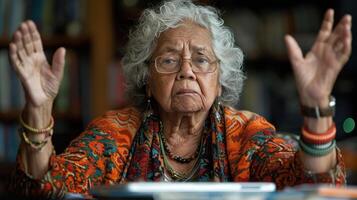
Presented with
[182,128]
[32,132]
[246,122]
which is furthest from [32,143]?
A: [246,122]

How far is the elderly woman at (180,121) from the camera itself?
1894 millimetres

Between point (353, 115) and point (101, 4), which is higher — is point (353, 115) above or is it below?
below

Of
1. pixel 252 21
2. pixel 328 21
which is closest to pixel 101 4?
pixel 252 21

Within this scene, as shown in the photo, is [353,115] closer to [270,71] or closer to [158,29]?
[270,71]

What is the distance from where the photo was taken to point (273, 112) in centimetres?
434

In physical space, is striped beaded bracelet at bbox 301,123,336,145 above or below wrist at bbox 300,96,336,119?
below

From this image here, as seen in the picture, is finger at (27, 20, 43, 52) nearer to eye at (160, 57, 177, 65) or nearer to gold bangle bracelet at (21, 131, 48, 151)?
gold bangle bracelet at (21, 131, 48, 151)

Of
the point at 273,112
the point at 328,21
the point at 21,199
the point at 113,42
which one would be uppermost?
the point at 328,21

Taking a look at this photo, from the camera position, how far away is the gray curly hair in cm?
251

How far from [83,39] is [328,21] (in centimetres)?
242

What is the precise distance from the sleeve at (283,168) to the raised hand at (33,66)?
24.7 inches

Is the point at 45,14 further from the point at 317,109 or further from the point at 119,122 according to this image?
the point at 317,109

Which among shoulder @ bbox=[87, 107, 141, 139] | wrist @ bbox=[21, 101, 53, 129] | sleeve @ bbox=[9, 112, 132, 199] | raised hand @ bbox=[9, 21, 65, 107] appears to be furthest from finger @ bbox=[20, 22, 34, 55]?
shoulder @ bbox=[87, 107, 141, 139]

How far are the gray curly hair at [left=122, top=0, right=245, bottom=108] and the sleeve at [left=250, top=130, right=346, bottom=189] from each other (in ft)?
0.99
